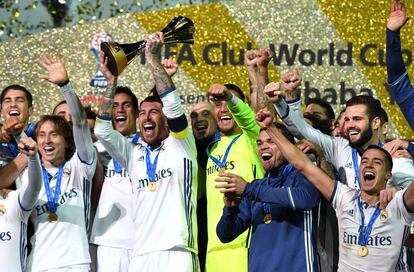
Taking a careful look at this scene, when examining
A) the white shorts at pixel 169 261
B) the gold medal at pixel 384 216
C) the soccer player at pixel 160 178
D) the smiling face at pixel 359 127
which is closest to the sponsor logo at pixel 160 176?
the soccer player at pixel 160 178

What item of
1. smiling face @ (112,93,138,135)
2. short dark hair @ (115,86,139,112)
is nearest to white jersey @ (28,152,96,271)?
smiling face @ (112,93,138,135)

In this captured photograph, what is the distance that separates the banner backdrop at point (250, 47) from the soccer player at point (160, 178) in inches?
76.5

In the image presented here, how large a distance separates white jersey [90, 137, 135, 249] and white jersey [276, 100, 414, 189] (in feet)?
3.95

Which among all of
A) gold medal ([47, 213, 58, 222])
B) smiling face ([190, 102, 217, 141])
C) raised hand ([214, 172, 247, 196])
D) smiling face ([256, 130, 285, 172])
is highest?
smiling face ([190, 102, 217, 141])

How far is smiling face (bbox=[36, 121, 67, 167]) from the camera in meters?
7.39

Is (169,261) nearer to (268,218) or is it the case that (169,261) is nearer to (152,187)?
(152,187)

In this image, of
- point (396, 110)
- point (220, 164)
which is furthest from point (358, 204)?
point (396, 110)

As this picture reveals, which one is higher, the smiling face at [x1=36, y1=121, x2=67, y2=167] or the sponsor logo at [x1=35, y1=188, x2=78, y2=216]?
the smiling face at [x1=36, y1=121, x2=67, y2=167]

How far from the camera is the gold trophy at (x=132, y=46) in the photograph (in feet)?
24.5

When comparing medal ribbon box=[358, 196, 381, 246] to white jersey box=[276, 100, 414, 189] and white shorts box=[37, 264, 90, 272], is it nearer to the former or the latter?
white jersey box=[276, 100, 414, 189]

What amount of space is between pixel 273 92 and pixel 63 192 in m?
1.47

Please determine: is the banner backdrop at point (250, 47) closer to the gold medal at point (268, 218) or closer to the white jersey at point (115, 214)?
the white jersey at point (115, 214)

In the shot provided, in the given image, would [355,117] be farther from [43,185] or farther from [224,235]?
[43,185]

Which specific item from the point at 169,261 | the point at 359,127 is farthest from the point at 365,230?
the point at 169,261
